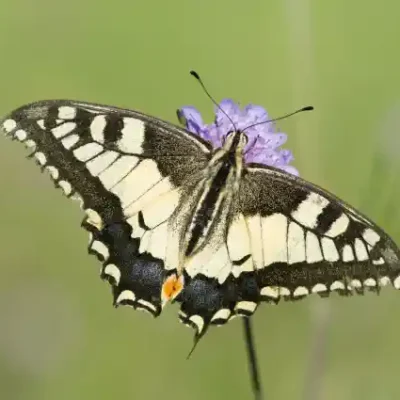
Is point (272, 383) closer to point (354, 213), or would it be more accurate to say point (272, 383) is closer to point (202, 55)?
point (354, 213)

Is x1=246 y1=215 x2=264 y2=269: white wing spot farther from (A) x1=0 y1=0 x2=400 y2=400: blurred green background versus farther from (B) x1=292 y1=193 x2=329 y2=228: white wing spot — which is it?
(A) x1=0 y1=0 x2=400 y2=400: blurred green background

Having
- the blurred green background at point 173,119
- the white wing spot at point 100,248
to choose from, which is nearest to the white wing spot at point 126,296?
the white wing spot at point 100,248

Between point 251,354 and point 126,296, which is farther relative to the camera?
point 126,296

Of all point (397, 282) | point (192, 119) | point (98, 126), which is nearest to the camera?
point (397, 282)

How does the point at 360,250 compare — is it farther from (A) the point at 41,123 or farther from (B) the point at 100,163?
(A) the point at 41,123

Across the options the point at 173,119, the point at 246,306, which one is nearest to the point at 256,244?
the point at 246,306

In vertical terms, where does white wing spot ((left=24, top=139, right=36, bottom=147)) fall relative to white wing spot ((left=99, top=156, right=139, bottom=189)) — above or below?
above

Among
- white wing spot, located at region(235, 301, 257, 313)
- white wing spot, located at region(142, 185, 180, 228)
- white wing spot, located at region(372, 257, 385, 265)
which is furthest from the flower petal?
white wing spot, located at region(372, 257, 385, 265)
